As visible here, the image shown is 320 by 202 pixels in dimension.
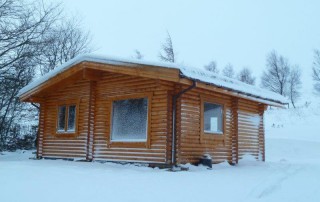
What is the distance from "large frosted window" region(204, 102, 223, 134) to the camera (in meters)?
12.0

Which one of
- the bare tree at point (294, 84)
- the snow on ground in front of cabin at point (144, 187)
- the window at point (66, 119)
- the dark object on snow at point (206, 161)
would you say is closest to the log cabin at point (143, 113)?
the window at point (66, 119)

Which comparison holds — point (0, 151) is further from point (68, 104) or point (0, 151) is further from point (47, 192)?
point (47, 192)

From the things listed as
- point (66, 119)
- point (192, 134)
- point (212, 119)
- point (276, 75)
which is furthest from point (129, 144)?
point (276, 75)

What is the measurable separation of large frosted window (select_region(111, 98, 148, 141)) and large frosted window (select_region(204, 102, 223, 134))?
211 cm

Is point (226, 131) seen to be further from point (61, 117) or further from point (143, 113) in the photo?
point (61, 117)

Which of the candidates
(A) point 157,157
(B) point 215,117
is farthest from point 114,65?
(B) point 215,117

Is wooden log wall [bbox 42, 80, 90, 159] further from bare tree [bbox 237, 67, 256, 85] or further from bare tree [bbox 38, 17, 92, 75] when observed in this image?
bare tree [bbox 237, 67, 256, 85]

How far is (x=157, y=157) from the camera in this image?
1070 cm

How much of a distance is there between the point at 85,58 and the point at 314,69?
42.9m

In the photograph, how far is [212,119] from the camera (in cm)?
1242

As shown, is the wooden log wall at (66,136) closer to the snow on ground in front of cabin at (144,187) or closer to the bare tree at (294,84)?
the snow on ground in front of cabin at (144,187)

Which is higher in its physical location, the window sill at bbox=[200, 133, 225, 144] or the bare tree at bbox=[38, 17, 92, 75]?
the bare tree at bbox=[38, 17, 92, 75]

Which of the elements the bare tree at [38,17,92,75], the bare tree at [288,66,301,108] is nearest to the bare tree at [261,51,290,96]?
the bare tree at [288,66,301,108]

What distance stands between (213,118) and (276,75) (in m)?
44.2
